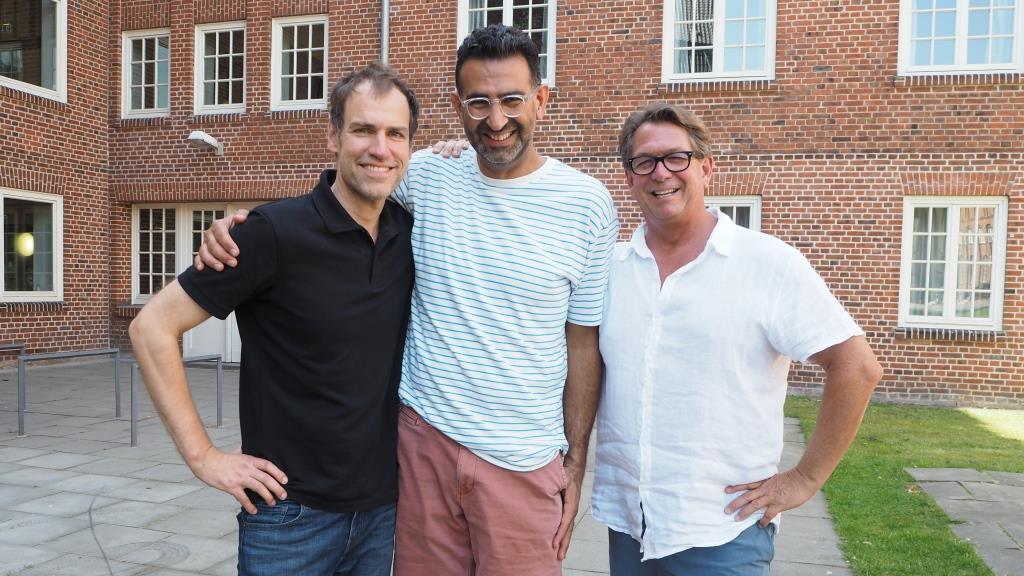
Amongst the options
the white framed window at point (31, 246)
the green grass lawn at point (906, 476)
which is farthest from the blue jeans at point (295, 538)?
the white framed window at point (31, 246)

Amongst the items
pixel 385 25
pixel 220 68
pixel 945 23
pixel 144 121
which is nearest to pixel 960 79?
pixel 945 23

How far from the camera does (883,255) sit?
10016mm

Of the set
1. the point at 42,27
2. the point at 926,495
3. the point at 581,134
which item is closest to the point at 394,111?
the point at 926,495

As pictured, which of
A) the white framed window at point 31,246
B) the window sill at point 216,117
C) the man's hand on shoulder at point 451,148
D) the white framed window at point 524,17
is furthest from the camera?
the window sill at point 216,117

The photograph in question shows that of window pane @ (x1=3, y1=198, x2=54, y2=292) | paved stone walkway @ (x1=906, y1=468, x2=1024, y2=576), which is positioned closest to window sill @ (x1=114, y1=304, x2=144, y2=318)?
window pane @ (x1=3, y1=198, x2=54, y2=292)

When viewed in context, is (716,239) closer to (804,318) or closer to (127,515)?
(804,318)

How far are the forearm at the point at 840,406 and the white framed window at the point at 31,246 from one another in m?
12.6

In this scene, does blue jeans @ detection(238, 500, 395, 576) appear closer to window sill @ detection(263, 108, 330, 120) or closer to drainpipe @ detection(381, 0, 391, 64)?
drainpipe @ detection(381, 0, 391, 64)

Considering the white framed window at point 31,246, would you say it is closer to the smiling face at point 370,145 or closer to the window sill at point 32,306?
the window sill at point 32,306

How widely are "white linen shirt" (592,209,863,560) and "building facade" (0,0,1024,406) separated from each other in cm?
867

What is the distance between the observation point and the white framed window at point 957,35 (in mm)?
9867

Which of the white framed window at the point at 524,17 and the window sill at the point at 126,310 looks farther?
the window sill at the point at 126,310

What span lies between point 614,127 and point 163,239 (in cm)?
803

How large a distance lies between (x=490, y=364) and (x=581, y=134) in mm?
9101
